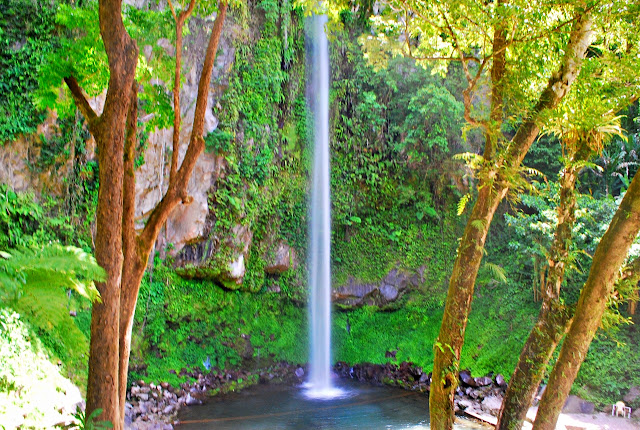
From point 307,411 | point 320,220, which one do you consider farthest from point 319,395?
point 320,220

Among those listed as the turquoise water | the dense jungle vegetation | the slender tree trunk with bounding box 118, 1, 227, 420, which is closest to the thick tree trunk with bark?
the slender tree trunk with bounding box 118, 1, 227, 420

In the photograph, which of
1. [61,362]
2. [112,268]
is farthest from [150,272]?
[112,268]

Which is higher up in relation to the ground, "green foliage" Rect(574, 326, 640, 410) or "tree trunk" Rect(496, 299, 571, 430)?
"tree trunk" Rect(496, 299, 571, 430)

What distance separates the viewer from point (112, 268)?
397 centimetres

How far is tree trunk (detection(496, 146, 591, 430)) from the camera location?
5.04 metres

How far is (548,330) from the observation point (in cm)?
513

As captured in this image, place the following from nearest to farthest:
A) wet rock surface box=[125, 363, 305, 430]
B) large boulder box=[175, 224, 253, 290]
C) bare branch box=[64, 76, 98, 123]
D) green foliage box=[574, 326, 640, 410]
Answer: bare branch box=[64, 76, 98, 123] < wet rock surface box=[125, 363, 305, 430] < green foliage box=[574, 326, 640, 410] < large boulder box=[175, 224, 253, 290]

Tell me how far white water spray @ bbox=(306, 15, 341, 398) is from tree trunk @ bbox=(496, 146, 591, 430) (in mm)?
7068

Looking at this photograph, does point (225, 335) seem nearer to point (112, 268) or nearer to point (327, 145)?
point (327, 145)

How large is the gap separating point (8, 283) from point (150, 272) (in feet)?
26.3

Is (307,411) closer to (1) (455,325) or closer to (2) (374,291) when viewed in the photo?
(2) (374,291)

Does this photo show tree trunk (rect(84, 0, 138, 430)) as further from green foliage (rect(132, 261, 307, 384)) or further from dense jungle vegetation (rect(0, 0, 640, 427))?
green foliage (rect(132, 261, 307, 384))

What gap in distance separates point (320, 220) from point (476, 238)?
8789 millimetres

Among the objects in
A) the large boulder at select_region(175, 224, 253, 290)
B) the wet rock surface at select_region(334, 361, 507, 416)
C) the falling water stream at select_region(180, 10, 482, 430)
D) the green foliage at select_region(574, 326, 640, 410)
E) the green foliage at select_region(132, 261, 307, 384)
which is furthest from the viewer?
the large boulder at select_region(175, 224, 253, 290)
